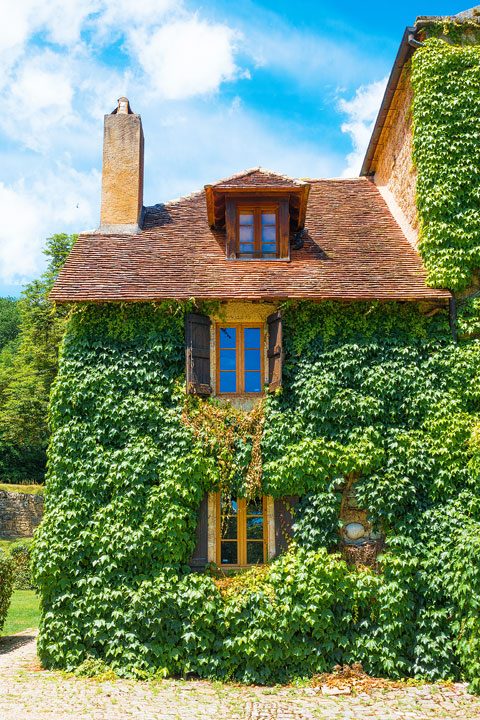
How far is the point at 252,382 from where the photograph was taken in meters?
12.3

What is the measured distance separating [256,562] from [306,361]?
3.75 metres

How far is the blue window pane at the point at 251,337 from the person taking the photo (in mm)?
12422

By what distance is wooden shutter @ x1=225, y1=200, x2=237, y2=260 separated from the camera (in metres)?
13.2

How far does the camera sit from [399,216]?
14.6 m

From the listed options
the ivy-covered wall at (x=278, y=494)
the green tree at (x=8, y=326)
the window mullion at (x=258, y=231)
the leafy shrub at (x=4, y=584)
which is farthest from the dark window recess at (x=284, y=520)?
the green tree at (x=8, y=326)

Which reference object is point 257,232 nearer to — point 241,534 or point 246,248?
point 246,248

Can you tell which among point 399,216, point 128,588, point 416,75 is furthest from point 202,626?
point 416,75

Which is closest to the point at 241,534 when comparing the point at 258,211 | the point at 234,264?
the point at 234,264

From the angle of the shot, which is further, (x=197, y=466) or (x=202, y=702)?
(x=197, y=466)

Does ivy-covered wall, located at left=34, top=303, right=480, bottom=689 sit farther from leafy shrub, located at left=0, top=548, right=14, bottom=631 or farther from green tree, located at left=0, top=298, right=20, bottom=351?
green tree, located at left=0, top=298, right=20, bottom=351

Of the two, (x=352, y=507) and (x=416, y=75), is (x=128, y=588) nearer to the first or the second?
(x=352, y=507)

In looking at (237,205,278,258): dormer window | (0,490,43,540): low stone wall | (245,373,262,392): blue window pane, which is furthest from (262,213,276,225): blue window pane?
(0,490,43,540): low stone wall

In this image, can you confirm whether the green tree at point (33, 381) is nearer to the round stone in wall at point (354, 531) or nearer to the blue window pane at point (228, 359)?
the blue window pane at point (228, 359)

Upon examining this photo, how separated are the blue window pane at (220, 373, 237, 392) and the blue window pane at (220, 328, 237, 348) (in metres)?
0.59
